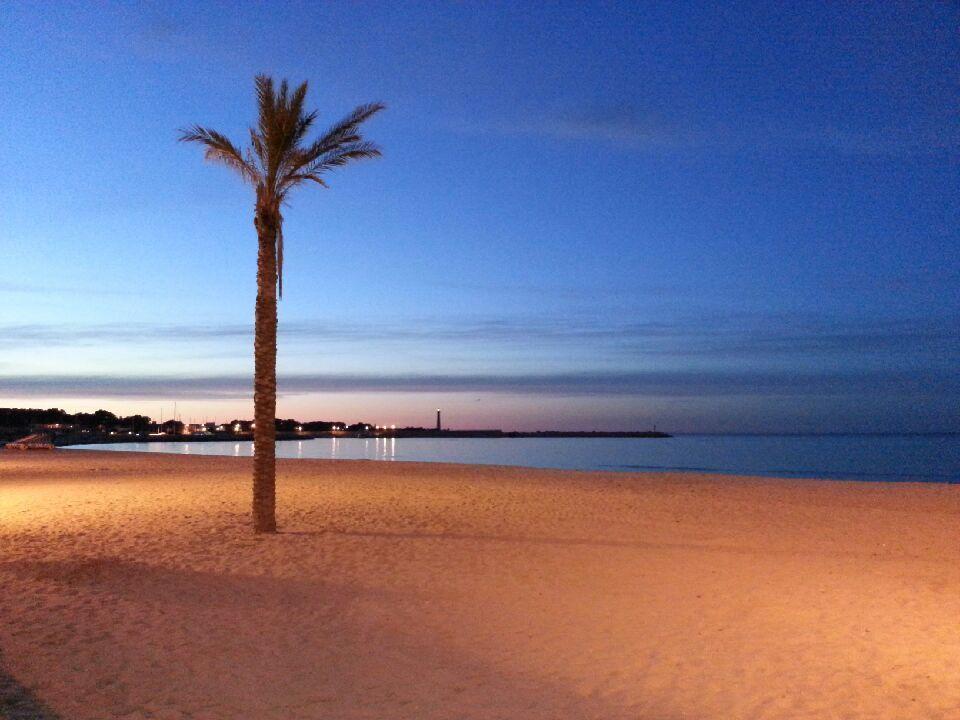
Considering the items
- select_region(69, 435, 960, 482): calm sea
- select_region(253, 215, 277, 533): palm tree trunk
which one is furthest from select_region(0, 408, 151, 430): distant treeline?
select_region(253, 215, 277, 533): palm tree trunk

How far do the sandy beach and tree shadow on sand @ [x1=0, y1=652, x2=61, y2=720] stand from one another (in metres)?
0.03

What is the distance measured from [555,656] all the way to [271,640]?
108 inches

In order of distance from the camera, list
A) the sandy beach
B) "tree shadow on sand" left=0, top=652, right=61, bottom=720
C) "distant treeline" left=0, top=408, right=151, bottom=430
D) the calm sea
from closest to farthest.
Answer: "tree shadow on sand" left=0, top=652, right=61, bottom=720 < the sandy beach < the calm sea < "distant treeline" left=0, top=408, right=151, bottom=430

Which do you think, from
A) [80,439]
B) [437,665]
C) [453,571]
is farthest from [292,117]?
[80,439]

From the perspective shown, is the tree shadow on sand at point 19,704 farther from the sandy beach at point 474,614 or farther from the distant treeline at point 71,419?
the distant treeline at point 71,419

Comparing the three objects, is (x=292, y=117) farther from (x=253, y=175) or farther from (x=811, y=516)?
(x=811, y=516)

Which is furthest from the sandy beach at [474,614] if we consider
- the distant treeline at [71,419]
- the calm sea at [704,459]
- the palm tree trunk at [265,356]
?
the distant treeline at [71,419]

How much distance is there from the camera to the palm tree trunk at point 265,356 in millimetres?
13133

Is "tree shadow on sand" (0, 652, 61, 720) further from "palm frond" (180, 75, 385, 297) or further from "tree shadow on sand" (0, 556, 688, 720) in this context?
"palm frond" (180, 75, 385, 297)

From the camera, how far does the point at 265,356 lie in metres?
13.2

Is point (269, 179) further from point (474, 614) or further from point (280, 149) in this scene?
point (474, 614)

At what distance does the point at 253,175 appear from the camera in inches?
527

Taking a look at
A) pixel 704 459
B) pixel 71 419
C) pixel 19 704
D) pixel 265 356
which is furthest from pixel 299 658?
pixel 71 419

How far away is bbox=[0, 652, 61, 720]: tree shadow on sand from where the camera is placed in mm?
5426
